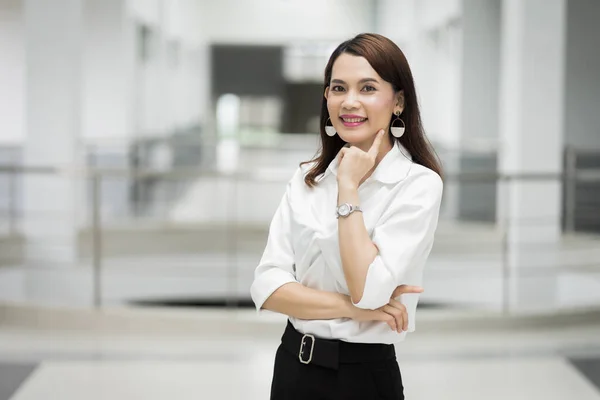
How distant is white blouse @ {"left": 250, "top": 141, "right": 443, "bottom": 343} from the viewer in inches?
36.7

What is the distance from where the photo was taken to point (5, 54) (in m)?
8.41

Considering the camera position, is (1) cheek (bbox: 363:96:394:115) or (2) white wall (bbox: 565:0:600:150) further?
(2) white wall (bbox: 565:0:600:150)

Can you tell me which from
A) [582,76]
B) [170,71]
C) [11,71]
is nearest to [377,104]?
[582,76]

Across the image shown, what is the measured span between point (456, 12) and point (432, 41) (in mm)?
1470

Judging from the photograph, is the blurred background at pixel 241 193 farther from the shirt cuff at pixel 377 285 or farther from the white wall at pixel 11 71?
the shirt cuff at pixel 377 285

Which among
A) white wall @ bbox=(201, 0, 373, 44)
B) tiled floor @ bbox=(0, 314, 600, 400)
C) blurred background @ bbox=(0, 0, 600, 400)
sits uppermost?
white wall @ bbox=(201, 0, 373, 44)

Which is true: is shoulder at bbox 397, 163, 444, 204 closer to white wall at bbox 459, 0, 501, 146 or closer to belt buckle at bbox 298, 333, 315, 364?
belt buckle at bbox 298, 333, 315, 364

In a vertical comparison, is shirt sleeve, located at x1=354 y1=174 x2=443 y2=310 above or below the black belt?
above

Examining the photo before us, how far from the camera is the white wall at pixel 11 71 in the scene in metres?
8.40

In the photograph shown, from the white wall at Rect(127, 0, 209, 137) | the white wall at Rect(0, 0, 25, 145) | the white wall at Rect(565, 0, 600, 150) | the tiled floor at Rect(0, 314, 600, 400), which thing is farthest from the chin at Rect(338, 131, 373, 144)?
the white wall at Rect(0, 0, 25, 145)

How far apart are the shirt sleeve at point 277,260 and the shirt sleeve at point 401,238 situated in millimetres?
107

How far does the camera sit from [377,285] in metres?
0.91

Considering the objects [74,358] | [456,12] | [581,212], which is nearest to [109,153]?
[456,12]

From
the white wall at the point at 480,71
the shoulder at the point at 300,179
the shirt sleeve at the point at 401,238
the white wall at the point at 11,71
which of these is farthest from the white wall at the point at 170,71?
the shirt sleeve at the point at 401,238
